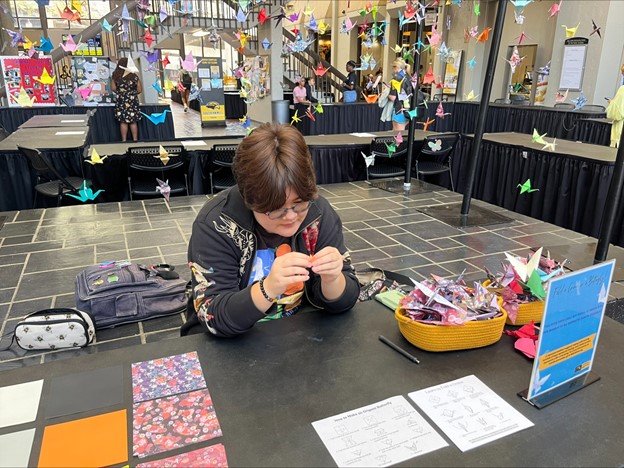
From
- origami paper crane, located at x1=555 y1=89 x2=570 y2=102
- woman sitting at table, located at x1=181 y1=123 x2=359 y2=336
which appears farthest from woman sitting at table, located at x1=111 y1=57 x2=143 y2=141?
origami paper crane, located at x1=555 y1=89 x2=570 y2=102

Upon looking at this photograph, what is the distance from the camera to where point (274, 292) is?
121 cm

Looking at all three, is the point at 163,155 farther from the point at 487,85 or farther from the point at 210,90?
the point at 210,90

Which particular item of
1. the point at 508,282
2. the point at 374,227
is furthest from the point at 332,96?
the point at 508,282

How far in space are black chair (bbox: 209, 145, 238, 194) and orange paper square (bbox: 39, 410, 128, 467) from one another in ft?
12.0

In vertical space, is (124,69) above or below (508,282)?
above

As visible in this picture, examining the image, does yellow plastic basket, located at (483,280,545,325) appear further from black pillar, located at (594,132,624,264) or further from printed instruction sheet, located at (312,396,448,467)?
Result: black pillar, located at (594,132,624,264)

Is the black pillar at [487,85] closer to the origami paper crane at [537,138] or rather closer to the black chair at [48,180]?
the origami paper crane at [537,138]

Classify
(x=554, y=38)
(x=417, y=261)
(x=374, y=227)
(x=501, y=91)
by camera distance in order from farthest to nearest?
(x=501, y=91)
(x=554, y=38)
(x=374, y=227)
(x=417, y=261)

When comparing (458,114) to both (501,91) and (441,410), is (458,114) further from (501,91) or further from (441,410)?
(441,410)

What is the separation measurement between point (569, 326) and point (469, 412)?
0.93ft

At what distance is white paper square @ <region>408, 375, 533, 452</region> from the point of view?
932 millimetres

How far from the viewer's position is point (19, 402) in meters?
1.01

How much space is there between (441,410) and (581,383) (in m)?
0.37

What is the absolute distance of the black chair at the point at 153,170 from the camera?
14.3ft
